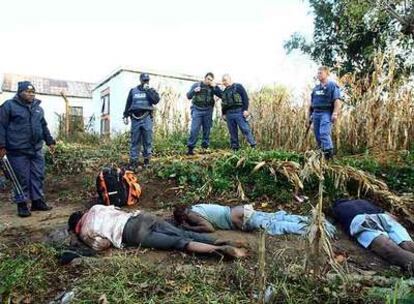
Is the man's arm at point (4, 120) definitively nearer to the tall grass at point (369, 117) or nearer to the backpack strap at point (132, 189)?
the backpack strap at point (132, 189)

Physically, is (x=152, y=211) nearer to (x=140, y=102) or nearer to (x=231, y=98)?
(x=140, y=102)

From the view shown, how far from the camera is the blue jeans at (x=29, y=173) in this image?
6012 millimetres

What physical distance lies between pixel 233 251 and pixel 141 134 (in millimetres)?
4252

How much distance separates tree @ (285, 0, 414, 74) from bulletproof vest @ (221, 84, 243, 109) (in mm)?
3639

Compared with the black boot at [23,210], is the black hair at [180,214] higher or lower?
higher

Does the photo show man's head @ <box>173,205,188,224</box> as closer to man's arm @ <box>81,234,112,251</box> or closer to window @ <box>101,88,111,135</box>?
man's arm @ <box>81,234,112,251</box>

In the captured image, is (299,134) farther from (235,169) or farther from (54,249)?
(54,249)

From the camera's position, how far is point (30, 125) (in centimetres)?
610

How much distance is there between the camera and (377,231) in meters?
4.76

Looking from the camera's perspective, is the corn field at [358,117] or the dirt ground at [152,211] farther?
the corn field at [358,117]

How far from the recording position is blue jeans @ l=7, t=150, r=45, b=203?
601 centimetres

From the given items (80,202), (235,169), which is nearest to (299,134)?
(235,169)

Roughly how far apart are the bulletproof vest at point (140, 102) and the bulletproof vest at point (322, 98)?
2.72 m

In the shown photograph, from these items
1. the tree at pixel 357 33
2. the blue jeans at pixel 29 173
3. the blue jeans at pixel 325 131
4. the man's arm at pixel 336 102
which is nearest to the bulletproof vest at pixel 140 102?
the blue jeans at pixel 29 173
